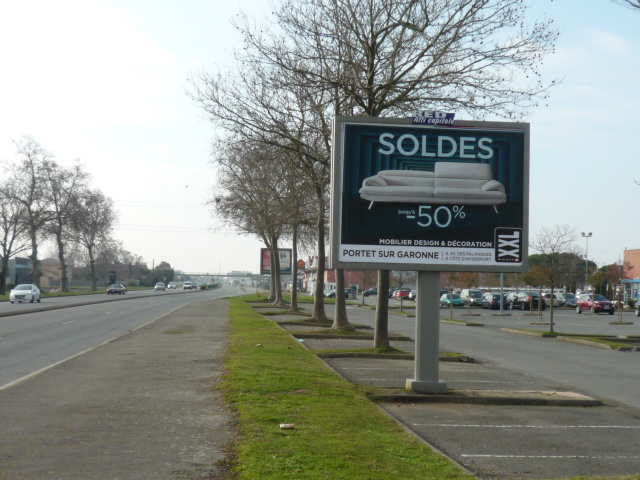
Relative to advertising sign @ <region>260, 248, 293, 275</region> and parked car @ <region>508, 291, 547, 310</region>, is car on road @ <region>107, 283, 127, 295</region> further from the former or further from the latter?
parked car @ <region>508, 291, 547, 310</region>

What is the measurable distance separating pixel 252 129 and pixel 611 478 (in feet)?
52.8

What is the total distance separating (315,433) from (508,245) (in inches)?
221

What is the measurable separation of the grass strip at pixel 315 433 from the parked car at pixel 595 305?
154 ft

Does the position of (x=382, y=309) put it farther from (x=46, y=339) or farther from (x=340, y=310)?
(x=46, y=339)

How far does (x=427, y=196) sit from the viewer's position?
11.7 m

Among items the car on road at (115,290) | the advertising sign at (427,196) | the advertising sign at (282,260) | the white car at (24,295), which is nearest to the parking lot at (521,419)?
the advertising sign at (427,196)

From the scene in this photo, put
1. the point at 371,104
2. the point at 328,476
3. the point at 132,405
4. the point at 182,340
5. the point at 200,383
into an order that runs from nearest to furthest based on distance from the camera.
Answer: the point at 328,476
the point at 132,405
the point at 200,383
the point at 371,104
the point at 182,340

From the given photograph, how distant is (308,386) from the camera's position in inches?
433

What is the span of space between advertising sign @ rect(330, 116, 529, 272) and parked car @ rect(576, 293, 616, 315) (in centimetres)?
4674

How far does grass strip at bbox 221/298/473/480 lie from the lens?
6.23 meters

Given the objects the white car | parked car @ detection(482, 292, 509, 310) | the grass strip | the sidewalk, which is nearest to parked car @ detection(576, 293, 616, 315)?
parked car @ detection(482, 292, 509, 310)

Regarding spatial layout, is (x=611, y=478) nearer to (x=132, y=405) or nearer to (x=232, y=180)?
(x=132, y=405)

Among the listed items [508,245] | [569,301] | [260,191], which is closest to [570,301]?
[569,301]

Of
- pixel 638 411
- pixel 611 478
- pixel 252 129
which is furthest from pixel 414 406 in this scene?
pixel 252 129
